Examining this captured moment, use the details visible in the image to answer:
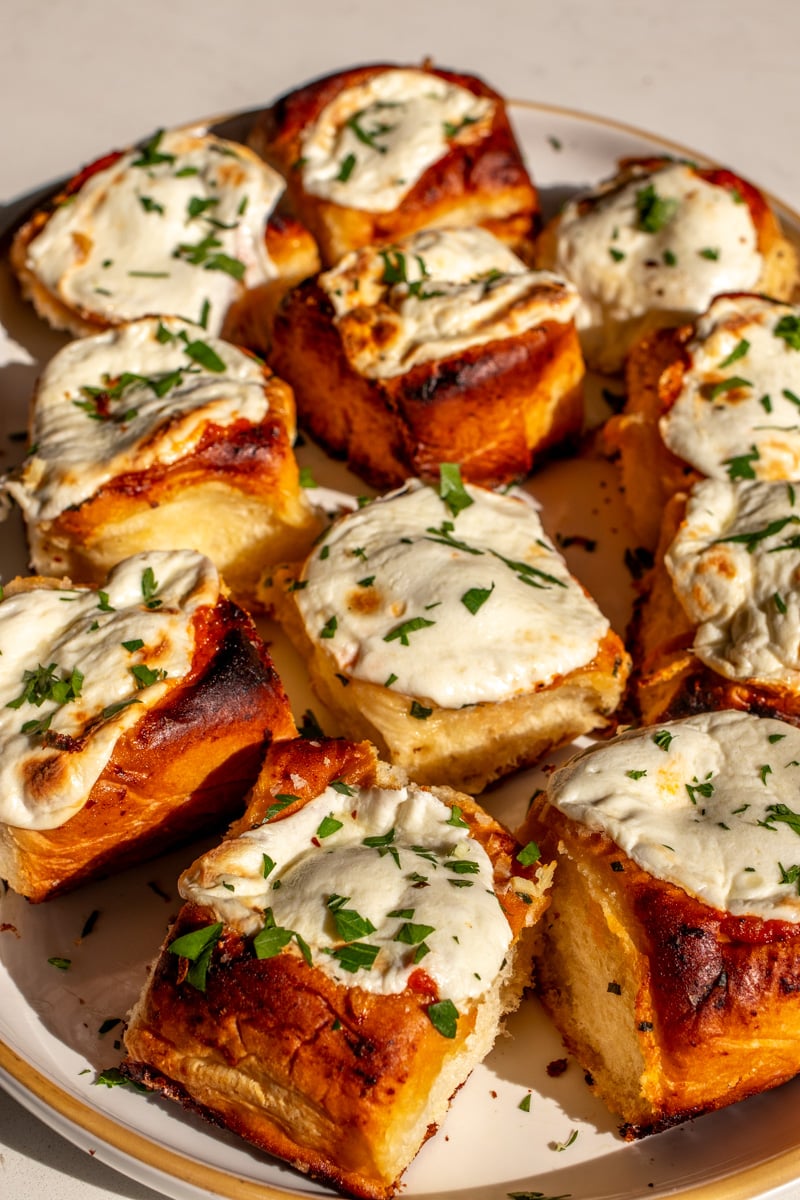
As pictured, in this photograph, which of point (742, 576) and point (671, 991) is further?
point (742, 576)

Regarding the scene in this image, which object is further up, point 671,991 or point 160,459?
point 160,459

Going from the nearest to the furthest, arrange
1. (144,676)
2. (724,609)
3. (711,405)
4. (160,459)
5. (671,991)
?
(671,991)
(144,676)
(724,609)
(160,459)
(711,405)

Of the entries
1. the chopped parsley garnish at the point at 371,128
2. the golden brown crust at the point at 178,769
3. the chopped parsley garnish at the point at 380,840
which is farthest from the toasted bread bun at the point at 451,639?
the chopped parsley garnish at the point at 371,128

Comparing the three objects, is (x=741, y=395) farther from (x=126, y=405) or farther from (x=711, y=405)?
(x=126, y=405)

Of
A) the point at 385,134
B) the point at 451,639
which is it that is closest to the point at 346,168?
the point at 385,134

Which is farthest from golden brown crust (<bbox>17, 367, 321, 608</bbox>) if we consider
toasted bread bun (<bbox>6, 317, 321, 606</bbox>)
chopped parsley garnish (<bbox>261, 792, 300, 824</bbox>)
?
A: chopped parsley garnish (<bbox>261, 792, 300, 824</bbox>)

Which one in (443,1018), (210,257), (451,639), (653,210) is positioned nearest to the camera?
(443,1018)

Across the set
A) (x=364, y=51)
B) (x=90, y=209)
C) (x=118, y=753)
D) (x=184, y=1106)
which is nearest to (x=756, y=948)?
(x=184, y=1106)
